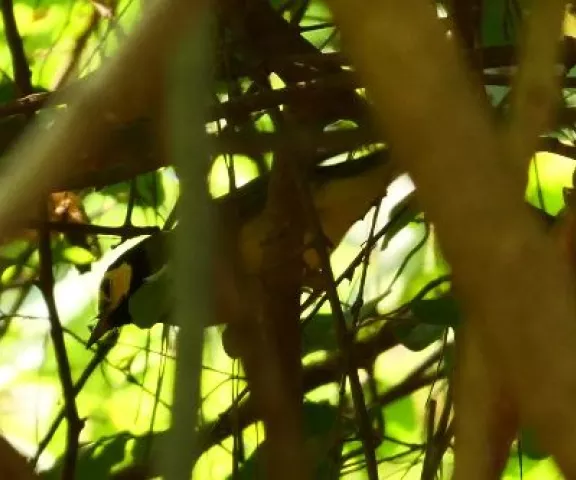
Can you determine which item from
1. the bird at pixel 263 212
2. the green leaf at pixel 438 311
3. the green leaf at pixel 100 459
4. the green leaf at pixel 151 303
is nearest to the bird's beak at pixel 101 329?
the bird at pixel 263 212

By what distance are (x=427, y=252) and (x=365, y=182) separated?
120mm

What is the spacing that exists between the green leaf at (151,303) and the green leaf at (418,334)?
0.51ft

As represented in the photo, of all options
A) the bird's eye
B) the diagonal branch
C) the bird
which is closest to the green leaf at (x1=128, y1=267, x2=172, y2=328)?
the bird

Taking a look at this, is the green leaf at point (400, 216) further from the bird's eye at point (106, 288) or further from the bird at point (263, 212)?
the bird's eye at point (106, 288)

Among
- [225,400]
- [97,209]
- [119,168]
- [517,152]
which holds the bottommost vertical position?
[225,400]

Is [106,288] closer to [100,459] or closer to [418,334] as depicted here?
[100,459]

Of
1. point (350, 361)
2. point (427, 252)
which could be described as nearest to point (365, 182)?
point (427, 252)

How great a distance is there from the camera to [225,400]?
88 cm

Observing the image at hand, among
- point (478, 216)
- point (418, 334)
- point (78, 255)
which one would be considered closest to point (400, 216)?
point (418, 334)

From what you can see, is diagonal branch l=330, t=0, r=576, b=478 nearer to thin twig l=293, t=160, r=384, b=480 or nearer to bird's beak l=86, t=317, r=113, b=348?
thin twig l=293, t=160, r=384, b=480

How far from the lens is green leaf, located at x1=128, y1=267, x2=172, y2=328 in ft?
2.07

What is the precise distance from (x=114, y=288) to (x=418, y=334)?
35cm

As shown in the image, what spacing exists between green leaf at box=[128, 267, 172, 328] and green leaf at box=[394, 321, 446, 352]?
0.16 m

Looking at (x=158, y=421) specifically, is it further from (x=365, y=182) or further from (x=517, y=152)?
(x=517, y=152)
